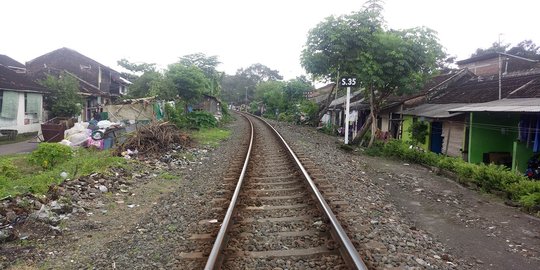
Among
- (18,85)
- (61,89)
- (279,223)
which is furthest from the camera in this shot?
(61,89)

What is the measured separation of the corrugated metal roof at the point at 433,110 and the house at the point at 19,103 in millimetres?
20203

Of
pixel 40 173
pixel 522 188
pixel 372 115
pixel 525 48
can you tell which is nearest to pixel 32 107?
pixel 40 173

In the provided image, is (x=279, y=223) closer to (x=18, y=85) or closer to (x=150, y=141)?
(x=150, y=141)

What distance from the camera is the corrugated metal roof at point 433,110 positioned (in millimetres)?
15991

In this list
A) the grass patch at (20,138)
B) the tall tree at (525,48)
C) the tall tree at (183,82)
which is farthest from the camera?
the tall tree at (525,48)

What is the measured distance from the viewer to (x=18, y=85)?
21531mm

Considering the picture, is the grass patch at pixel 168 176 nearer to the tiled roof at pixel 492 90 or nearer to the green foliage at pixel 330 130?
the tiled roof at pixel 492 90

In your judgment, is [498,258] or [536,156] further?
[536,156]

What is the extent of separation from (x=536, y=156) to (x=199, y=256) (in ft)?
34.1

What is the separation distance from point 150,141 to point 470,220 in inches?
399

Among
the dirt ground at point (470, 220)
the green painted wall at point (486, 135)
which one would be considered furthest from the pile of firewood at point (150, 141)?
the green painted wall at point (486, 135)

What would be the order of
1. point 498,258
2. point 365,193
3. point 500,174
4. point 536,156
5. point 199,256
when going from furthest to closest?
point 536,156 < point 500,174 < point 365,193 < point 498,258 < point 199,256

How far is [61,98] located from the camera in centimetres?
2438

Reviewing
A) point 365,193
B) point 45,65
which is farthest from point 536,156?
point 45,65
